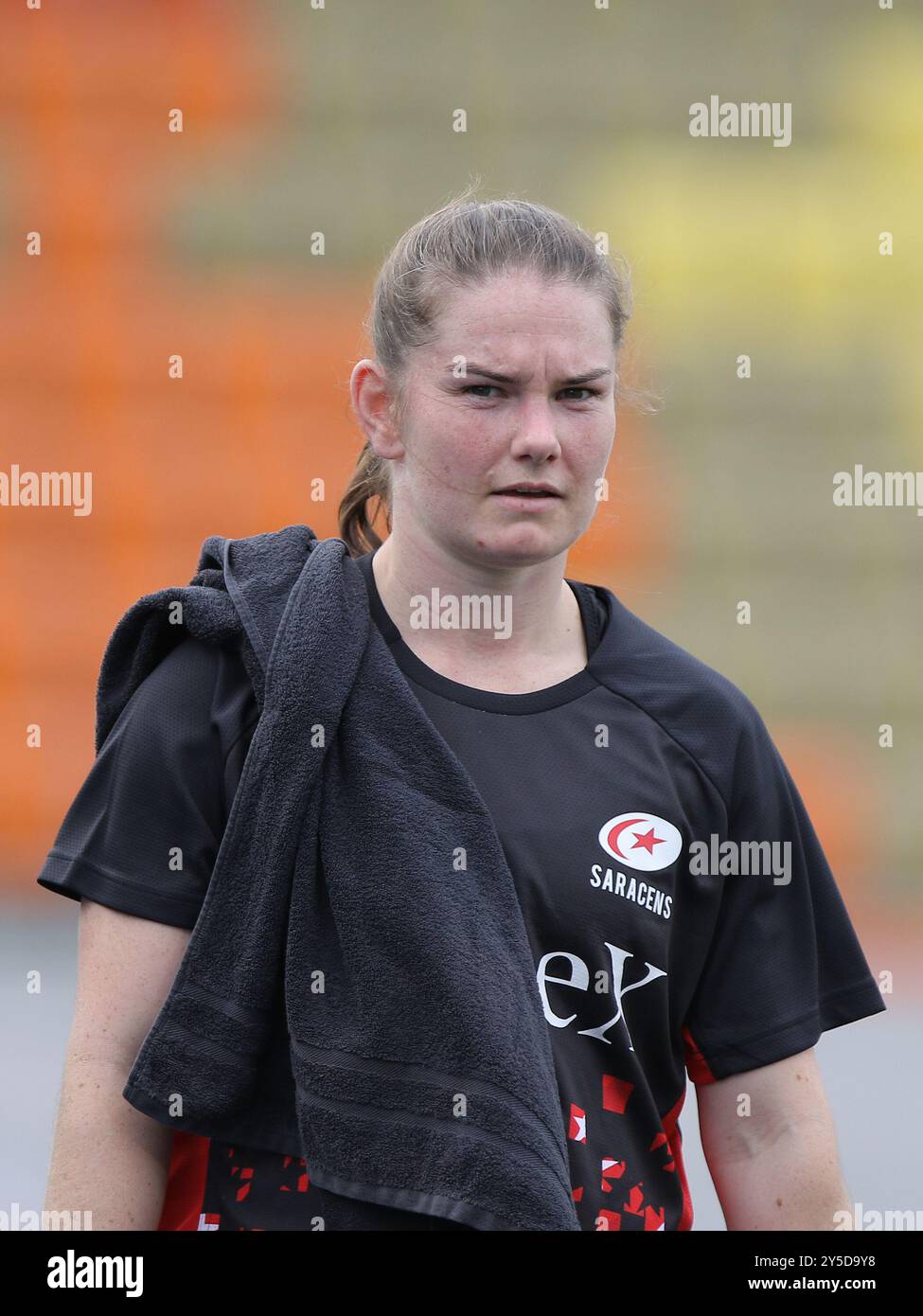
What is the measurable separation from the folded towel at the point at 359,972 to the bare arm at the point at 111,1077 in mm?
33

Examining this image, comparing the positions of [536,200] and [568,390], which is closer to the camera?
[568,390]

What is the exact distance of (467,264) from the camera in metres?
1.34

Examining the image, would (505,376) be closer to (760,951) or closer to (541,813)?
(541,813)

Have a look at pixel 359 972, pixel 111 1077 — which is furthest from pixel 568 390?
pixel 111 1077

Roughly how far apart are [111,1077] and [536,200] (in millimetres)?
2302

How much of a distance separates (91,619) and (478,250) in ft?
6.48

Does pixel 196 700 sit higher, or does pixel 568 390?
pixel 568 390

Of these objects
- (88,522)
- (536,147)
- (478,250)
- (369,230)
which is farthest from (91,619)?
(478,250)

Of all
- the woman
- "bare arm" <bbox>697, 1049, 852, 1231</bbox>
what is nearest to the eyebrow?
the woman

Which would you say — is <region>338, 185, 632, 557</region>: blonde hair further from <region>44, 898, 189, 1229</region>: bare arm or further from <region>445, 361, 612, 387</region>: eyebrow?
<region>44, 898, 189, 1229</region>: bare arm

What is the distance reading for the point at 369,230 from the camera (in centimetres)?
313

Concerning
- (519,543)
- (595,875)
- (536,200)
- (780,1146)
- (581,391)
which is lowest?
(780,1146)

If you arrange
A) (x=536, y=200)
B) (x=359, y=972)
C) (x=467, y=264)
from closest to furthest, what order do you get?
(x=359, y=972) → (x=467, y=264) → (x=536, y=200)

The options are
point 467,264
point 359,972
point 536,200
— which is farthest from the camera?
point 536,200
